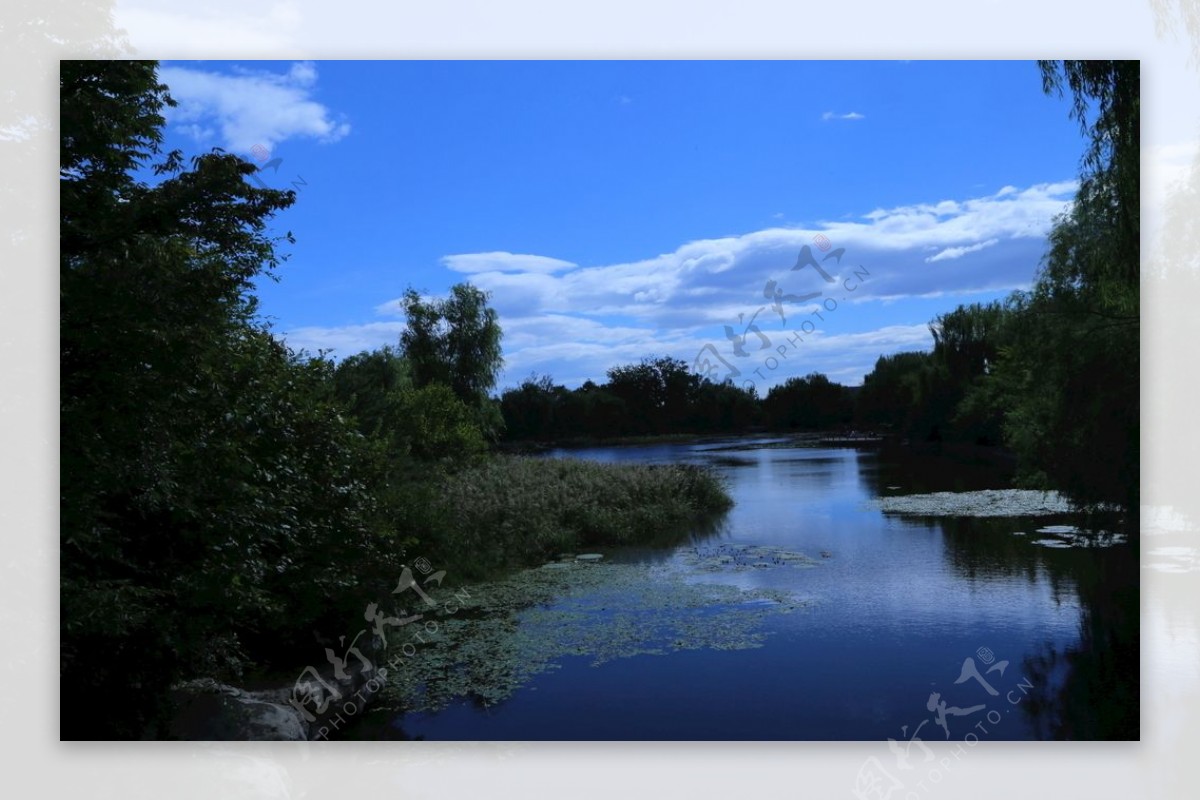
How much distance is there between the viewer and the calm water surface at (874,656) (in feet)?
14.8

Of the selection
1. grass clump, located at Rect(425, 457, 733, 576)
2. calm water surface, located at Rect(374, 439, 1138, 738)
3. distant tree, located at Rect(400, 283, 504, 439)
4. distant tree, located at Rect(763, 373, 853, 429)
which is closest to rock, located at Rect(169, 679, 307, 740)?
calm water surface, located at Rect(374, 439, 1138, 738)

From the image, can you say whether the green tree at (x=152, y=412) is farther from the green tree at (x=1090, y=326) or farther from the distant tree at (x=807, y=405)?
the green tree at (x=1090, y=326)

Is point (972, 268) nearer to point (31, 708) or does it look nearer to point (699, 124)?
point (699, 124)

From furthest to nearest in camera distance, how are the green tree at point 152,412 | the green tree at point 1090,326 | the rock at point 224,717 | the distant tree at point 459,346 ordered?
1. the distant tree at point 459,346
2. the green tree at point 1090,326
3. the rock at point 224,717
4. the green tree at point 152,412

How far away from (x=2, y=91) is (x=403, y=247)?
78.2 inches

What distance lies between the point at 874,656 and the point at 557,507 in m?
2.74

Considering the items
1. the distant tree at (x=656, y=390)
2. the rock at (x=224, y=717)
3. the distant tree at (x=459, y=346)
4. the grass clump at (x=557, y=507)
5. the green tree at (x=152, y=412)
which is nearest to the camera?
the green tree at (x=152, y=412)

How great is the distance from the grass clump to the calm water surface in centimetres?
28

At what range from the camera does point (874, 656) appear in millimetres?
4930

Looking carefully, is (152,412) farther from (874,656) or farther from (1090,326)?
(1090,326)

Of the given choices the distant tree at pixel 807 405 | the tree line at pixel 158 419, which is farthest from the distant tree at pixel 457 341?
the distant tree at pixel 807 405

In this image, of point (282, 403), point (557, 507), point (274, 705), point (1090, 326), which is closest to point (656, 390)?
point (557, 507)

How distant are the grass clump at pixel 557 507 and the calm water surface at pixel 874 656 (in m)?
0.28

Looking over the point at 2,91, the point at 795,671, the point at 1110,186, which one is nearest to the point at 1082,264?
the point at 1110,186
